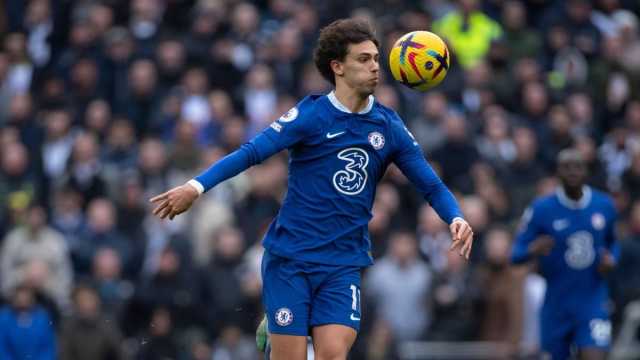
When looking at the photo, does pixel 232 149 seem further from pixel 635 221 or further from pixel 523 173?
pixel 635 221

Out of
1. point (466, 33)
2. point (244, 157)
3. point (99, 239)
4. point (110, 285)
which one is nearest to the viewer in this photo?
point (244, 157)

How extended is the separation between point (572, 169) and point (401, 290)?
12.8ft

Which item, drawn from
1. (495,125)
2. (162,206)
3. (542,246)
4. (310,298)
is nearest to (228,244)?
(495,125)

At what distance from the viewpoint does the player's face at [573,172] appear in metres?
13.7

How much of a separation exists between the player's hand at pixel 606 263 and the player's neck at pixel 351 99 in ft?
13.8

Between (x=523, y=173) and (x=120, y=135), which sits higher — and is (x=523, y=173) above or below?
below

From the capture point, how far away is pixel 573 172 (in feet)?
44.9

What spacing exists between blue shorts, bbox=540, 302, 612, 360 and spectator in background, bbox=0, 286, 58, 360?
5.37 m

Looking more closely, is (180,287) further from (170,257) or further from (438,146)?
(438,146)

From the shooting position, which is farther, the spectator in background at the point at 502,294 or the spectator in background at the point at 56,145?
the spectator in background at the point at 56,145

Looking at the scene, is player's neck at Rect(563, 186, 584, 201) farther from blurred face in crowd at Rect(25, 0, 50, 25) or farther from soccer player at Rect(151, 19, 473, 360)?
blurred face in crowd at Rect(25, 0, 50, 25)

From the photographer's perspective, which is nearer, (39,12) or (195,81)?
(195,81)

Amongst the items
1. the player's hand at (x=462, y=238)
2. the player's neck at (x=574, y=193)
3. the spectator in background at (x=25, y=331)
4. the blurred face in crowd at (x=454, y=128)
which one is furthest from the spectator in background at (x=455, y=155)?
the player's hand at (x=462, y=238)

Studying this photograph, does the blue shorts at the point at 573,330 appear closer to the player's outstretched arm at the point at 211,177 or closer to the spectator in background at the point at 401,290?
the spectator in background at the point at 401,290
